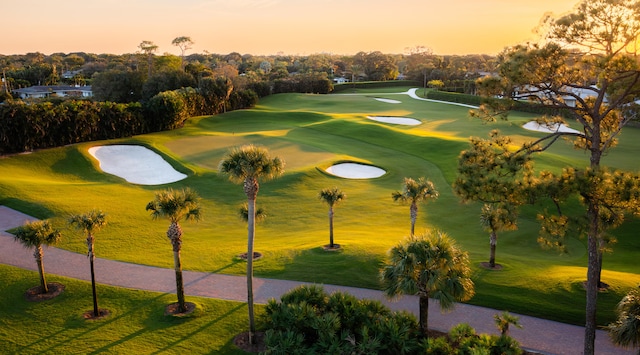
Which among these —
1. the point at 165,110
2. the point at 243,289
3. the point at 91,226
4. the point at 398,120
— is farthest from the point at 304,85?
the point at 91,226

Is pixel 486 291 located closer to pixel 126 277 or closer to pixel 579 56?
pixel 579 56

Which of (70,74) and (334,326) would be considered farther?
(70,74)

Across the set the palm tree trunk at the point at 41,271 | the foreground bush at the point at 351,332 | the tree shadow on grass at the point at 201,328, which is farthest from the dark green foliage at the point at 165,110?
the foreground bush at the point at 351,332

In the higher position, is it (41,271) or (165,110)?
(165,110)

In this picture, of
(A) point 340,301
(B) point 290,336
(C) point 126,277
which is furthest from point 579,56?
(C) point 126,277

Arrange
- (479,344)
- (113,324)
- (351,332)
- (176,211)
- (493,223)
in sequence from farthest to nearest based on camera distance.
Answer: (493,223) → (176,211) → (113,324) → (351,332) → (479,344)

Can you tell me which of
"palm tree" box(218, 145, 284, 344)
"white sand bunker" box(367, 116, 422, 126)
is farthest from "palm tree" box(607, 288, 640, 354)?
"white sand bunker" box(367, 116, 422, 126)

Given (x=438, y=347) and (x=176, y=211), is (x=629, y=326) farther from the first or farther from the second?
(x=176, y=211)

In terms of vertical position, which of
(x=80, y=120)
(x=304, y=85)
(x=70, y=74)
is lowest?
(x=80, y=120)

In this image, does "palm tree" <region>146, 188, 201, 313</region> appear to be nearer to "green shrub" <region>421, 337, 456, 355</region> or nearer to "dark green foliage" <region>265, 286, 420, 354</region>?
"dark green foliage" <region>265, 286, 420, 354</region>
